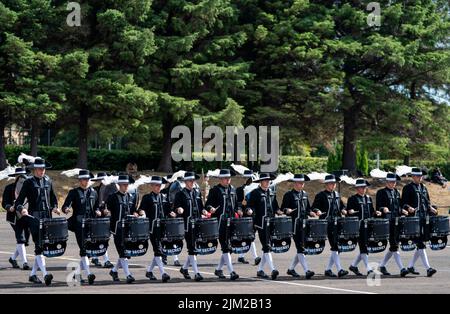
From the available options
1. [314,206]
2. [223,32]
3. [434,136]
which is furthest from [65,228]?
[434,136]

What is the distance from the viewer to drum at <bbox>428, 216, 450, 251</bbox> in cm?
1744

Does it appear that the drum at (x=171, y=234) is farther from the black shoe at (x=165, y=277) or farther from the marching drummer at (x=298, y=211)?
the marching drummer at (x=298, y=211)

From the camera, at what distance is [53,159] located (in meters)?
46.7

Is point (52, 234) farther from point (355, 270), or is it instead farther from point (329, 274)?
point (355, 270)

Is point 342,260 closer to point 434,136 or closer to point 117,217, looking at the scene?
point 117,217

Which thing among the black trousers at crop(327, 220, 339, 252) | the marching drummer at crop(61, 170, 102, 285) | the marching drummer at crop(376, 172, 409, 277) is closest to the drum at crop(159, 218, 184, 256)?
the marching drummer at crop(61, 170, 102, 285)

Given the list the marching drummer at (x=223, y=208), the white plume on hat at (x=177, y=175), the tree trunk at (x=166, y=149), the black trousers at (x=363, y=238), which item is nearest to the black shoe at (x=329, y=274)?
the black trousers at (x=363, y=238)

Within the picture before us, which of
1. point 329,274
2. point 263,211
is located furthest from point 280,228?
point 329,274

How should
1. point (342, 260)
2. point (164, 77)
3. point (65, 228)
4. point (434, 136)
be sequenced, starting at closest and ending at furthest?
point (65, 228)
point (342, 260)
point (164, 77)
point (434, 136)

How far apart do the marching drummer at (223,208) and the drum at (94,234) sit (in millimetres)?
2201

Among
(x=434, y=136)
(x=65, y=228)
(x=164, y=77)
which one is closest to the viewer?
(x=65, y=228)

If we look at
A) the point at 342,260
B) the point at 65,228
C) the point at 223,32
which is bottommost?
the point at 342,260

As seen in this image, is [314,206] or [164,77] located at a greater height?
[164,77]

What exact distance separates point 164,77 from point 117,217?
26.4 meters
